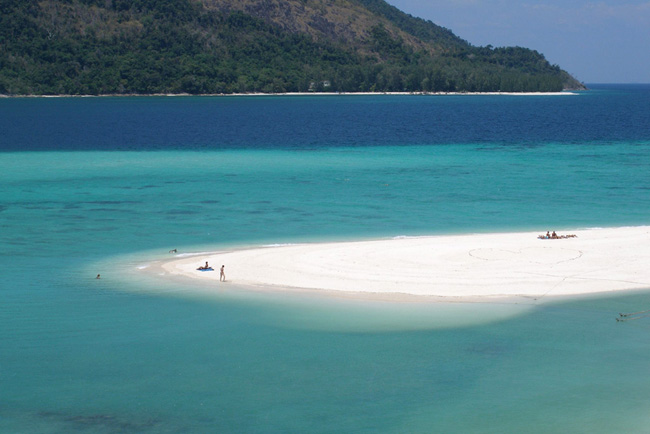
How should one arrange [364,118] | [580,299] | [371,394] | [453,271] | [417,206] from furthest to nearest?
[364,118], [417,206], [453,271], [580,299], [371,394]

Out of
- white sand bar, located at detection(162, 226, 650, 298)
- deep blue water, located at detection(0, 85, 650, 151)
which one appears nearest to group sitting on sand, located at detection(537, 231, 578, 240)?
white sand bar, located at detection(162, 226, 650, 298)

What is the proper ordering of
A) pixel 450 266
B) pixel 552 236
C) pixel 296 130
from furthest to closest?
1. pixel 296 130
2. pixel 552 236
3. pixel 450 266

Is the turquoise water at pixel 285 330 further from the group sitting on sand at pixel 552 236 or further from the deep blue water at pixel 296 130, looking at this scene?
the deep blue water at pixel 296 130

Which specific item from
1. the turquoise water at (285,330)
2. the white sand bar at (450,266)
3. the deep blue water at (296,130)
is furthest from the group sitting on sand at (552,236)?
the deep blue water at (296,130)

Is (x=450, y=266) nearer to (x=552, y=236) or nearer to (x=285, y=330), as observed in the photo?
(x=552, y=236)

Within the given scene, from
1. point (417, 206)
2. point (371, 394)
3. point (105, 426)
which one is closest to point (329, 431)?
point (371, 394)

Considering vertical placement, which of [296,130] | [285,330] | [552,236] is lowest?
[296,130]

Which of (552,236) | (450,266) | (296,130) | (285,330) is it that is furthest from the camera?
(296,130)

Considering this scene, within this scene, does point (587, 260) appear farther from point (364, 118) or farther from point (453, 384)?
point (364, 118)

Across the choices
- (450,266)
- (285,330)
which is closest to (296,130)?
(450,266)
